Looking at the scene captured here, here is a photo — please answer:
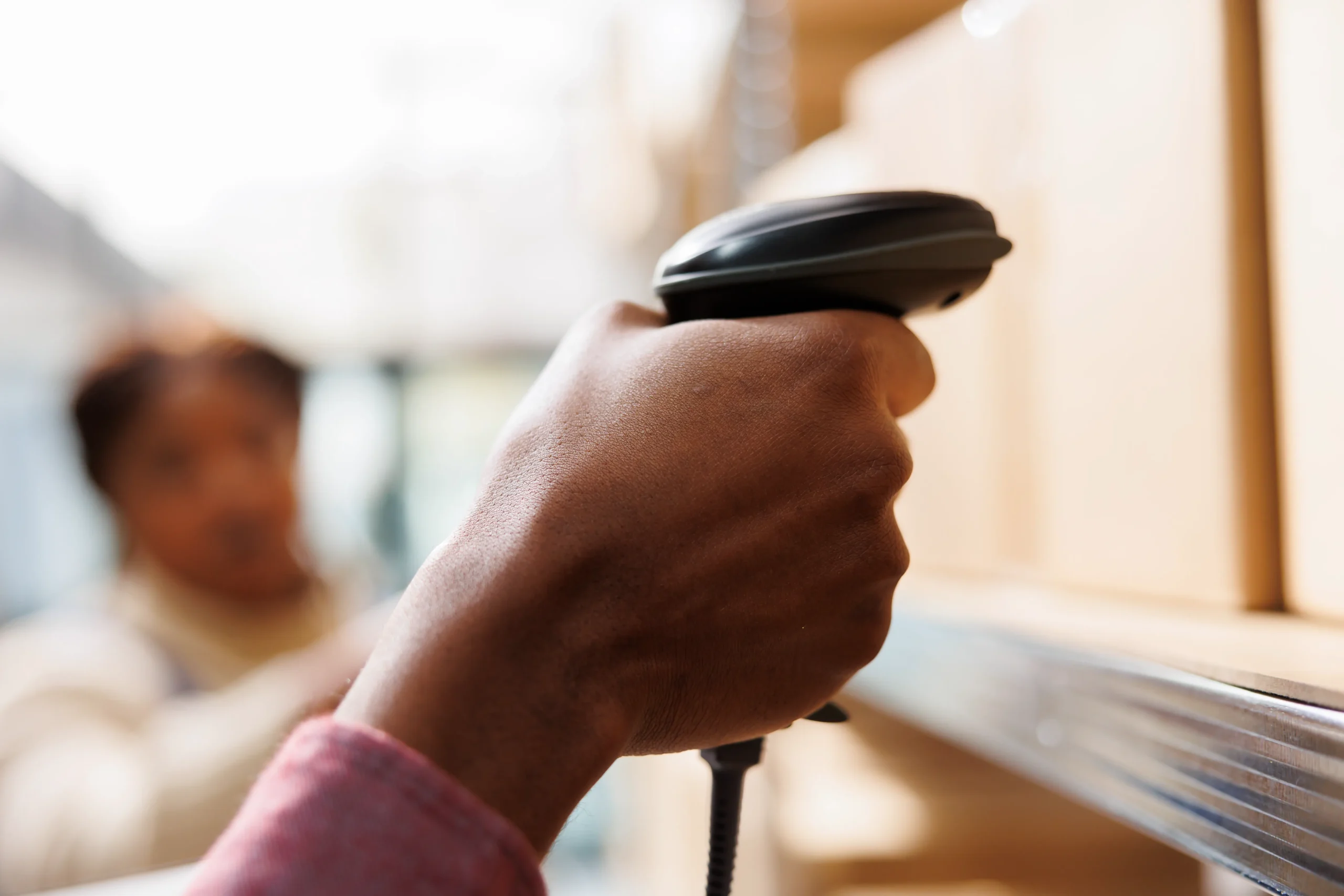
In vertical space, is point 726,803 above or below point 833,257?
below

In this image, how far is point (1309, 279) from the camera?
34cm

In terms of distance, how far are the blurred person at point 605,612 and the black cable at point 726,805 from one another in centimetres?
7

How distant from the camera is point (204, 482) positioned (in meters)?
1.56

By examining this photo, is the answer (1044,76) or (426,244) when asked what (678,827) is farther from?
(426,244)

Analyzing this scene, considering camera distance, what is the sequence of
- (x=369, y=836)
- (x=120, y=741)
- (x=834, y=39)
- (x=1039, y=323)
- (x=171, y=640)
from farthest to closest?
1. (x=171, y=640)
2. (x=120, y=741)
3. (x=834, y=39)
4. (x=1039, y=323)
5. (x=369, y=836)

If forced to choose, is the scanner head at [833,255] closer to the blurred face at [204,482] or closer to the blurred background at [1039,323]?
the blurred background at [1039,323]

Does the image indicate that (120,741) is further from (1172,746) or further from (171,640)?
(1172,746)

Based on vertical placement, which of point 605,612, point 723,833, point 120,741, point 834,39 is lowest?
point 120,741

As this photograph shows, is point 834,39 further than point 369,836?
Yes

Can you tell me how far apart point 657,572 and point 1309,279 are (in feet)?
0.87

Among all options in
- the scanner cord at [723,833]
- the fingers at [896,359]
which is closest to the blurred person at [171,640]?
the scanner cord at [723,833]

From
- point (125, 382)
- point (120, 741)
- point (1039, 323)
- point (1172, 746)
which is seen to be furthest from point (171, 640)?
point (1172, 746)

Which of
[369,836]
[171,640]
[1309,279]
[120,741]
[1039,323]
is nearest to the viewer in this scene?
[369,836]

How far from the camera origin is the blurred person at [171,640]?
4.03ft
